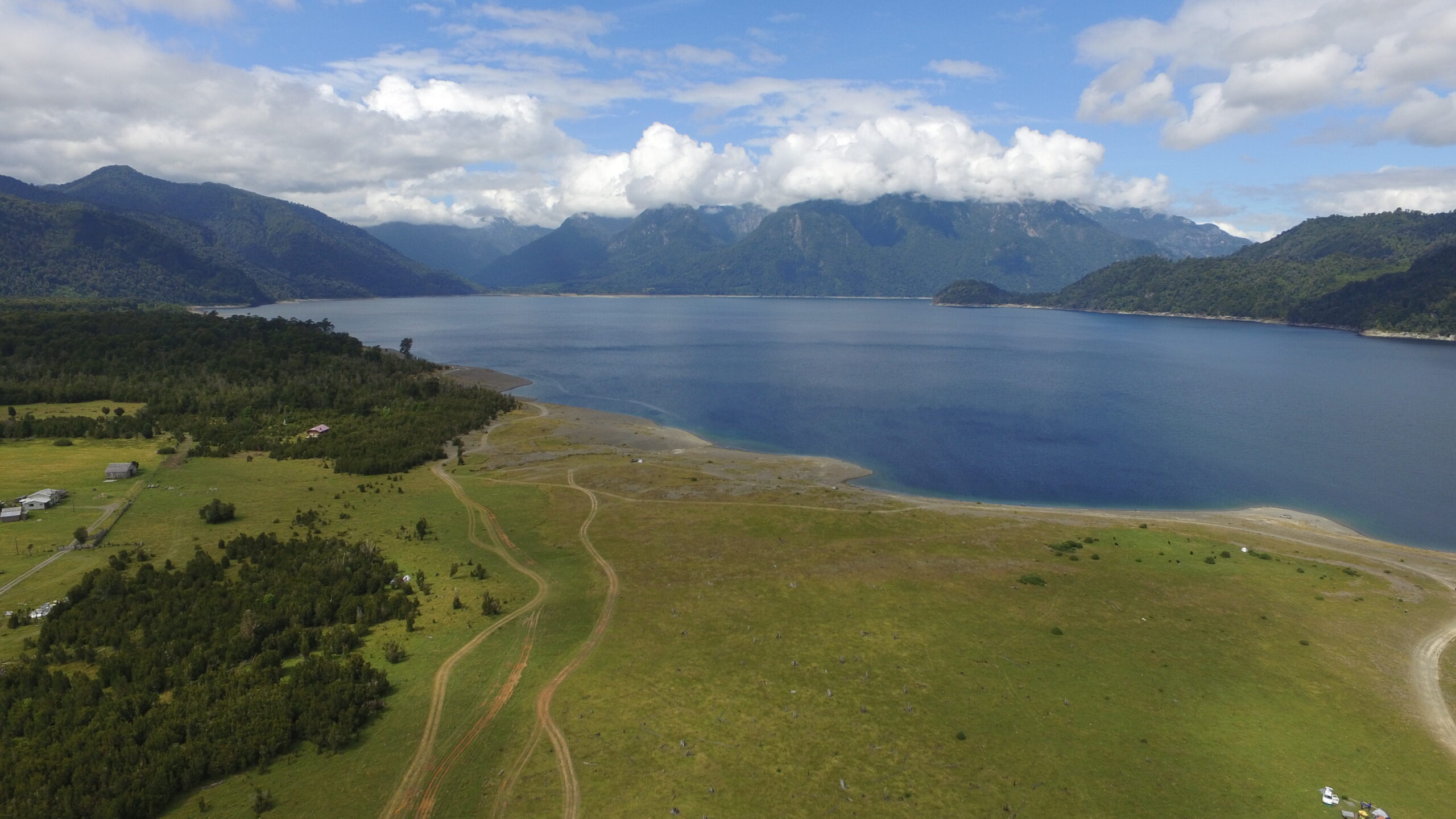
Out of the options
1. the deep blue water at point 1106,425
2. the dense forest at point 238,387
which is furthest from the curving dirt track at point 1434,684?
the dense forest at point 238,387

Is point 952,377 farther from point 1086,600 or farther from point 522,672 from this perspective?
point 522,672

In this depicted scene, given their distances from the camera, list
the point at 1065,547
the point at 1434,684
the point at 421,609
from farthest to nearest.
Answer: the point at 1065,547
the point at 421,609
the point at 1434,684

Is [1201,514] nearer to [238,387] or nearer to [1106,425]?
[1106,425]

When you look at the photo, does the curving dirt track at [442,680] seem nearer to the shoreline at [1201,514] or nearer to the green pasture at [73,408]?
the shoreline at [1201,514]

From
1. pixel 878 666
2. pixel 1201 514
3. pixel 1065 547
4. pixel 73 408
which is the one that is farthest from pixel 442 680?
pixel 73 408

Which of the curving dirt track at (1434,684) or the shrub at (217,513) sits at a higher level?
the shrub at (217,513)

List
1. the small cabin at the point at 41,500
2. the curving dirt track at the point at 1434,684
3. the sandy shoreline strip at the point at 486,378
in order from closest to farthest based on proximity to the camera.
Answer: the curving dirt track at the point at 1434,684 < the small cabin at the point at 41,500 < the sandy shoreline strip at the point at 486,378
